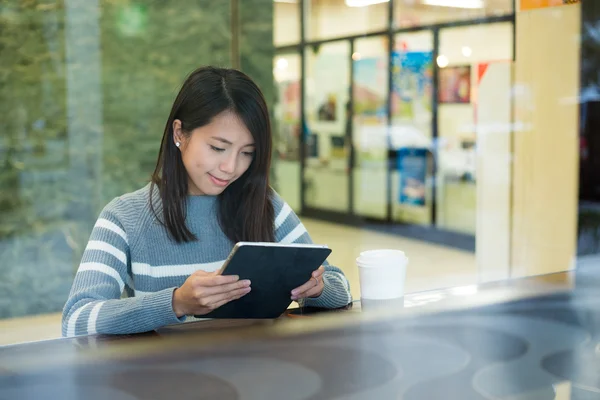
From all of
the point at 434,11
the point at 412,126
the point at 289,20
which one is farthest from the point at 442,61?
A: the point at 289,20

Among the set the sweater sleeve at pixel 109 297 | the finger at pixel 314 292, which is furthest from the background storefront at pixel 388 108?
the finger at pixel 314 292

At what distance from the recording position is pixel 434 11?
269 inches

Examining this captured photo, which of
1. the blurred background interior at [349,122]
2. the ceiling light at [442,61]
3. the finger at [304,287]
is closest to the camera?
the finger at [304,287]

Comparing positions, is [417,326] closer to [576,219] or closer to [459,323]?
[459,323]

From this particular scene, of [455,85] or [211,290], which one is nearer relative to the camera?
[211,290]

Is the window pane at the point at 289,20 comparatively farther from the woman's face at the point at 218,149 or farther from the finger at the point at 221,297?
Result: the finger at the point at 221,297

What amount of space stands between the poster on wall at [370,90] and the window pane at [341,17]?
318mm

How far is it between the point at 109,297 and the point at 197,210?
32 centimetres

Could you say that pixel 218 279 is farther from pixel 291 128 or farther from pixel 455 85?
pixel 291 128

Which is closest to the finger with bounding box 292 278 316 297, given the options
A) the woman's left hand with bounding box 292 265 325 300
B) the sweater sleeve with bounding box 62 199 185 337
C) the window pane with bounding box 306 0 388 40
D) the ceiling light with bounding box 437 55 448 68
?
the woman's left hand with bounding box 292 265 325 300

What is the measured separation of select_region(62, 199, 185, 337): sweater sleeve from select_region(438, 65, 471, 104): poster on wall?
5.38 metres

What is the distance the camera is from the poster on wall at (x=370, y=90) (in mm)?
6996

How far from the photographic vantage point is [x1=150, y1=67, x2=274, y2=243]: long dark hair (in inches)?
66.2

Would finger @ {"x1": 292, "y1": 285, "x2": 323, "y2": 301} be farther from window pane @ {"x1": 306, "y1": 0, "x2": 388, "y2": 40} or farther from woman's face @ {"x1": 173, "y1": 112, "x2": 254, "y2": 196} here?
window pane @ {"x1": 306, "y1": 0, "x2": 388, "y2": 40}
